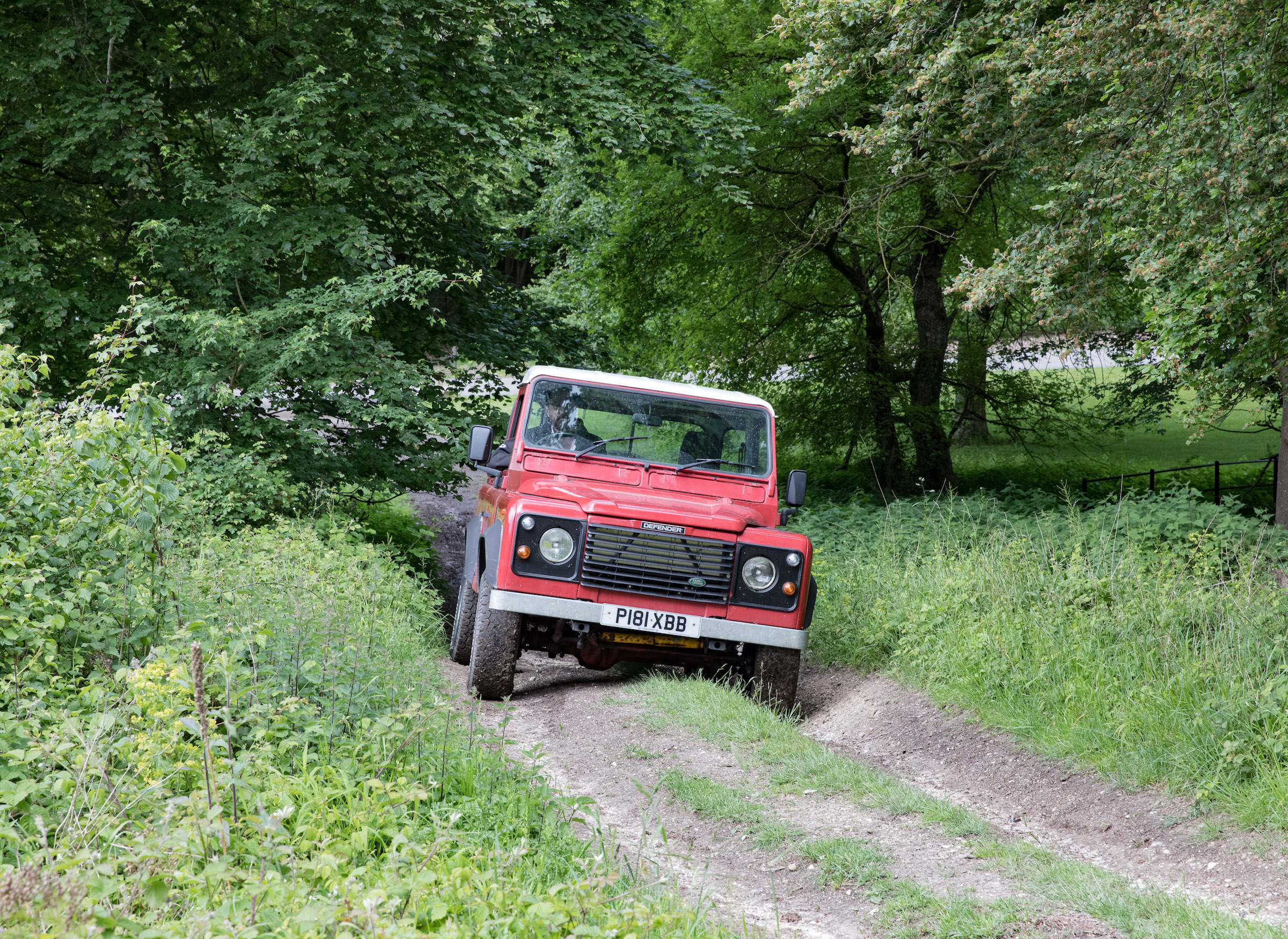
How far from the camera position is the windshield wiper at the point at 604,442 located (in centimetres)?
786

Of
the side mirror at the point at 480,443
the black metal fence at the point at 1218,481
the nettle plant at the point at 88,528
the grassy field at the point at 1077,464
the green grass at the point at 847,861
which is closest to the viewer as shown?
the green grass at the point at 847,861

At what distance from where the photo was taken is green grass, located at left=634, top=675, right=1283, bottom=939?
3.82 m

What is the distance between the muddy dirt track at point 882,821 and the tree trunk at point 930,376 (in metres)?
8.89

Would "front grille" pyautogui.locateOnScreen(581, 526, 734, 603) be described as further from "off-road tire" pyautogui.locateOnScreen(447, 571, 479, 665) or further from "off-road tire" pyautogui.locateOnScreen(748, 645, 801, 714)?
"off-road tire" pyautogui.locateOnScreen(447, 571, 479, 665)

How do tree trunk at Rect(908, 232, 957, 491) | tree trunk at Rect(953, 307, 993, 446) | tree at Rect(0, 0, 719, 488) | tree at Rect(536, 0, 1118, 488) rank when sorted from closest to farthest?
tree at Rect(0, 0, 719, 488)
tree at Rect(536, 0, 1118, 488)
tree trunk at Rect(908, 232, 957, 491)
tree trunk at Rect(953, 307, 993, 446)

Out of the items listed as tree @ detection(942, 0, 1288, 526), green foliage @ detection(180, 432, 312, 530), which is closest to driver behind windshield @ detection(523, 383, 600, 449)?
green foliage @ detection(180, 432, 312, 530)

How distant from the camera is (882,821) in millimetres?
5109

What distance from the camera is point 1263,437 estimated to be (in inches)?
1024

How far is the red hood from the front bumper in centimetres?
61

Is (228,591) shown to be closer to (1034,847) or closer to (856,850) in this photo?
(856,850)

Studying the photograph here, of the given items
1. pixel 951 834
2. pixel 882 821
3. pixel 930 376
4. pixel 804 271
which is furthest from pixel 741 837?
pixel 804 271

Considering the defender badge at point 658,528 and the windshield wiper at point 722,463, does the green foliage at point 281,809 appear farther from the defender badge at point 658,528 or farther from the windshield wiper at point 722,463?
the windshield wiper at point 722,463

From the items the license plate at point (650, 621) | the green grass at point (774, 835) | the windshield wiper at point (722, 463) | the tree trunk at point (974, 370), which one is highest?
the tree trunk at point (974, 370)

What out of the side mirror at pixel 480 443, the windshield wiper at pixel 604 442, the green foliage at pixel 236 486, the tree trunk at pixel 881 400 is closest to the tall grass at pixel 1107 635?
the windshield wiper at pixel 604 442
